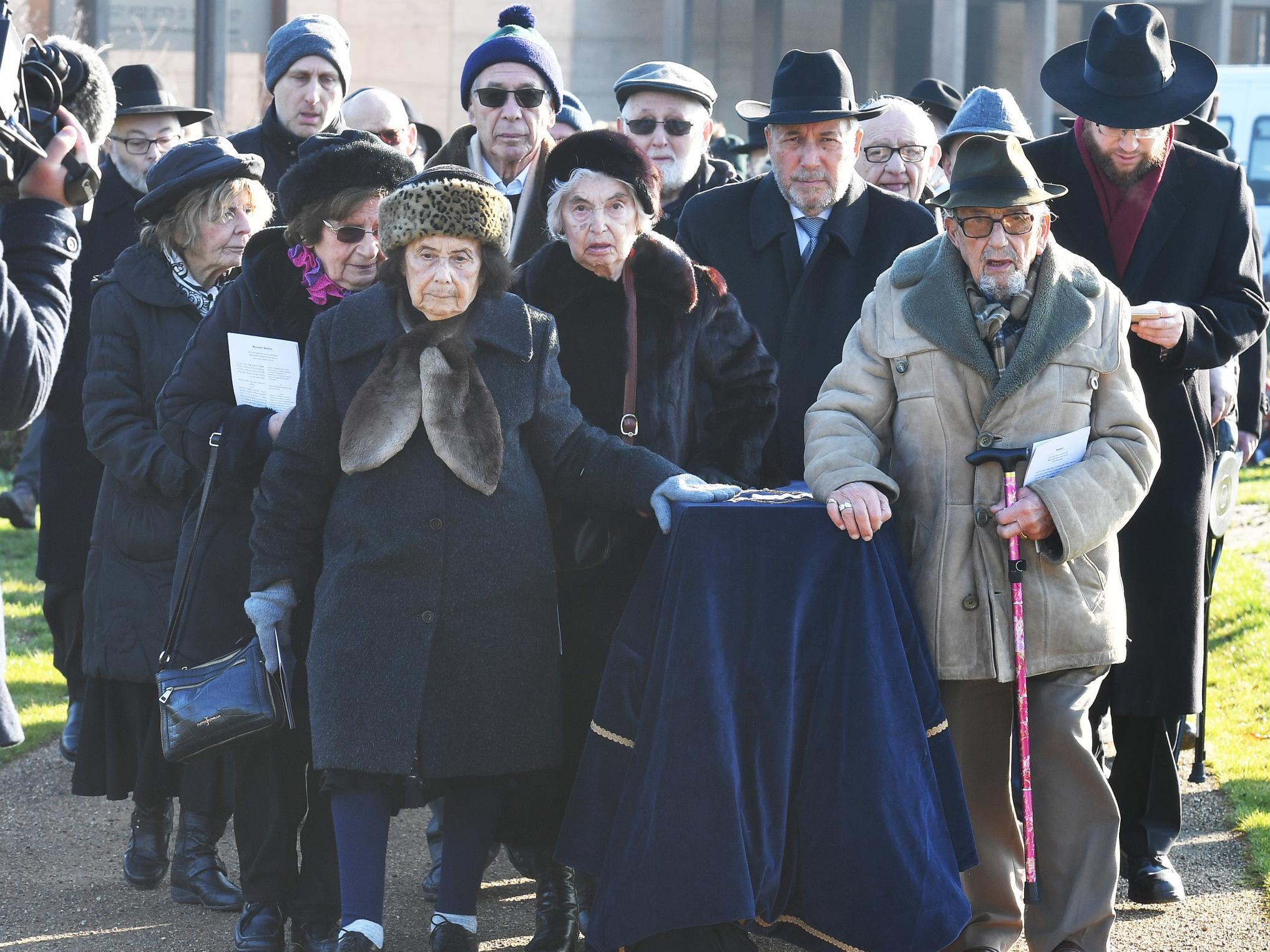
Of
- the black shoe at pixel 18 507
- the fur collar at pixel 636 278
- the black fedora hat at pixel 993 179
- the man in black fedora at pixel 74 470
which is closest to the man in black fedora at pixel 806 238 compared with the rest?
the fur collar at pixel 636 278

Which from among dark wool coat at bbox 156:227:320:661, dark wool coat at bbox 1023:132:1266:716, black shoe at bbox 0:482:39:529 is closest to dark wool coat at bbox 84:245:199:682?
dark wool coat at bbox 156:227:320:661

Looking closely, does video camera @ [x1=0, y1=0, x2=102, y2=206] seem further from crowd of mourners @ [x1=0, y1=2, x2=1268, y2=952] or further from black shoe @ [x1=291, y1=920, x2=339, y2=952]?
black shoe @ [x1=291, y1=920, x2=339, y2=952]

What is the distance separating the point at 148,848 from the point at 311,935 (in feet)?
2.99

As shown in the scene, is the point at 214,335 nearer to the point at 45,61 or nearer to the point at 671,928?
the point at 45,61

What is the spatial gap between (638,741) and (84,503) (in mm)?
3085

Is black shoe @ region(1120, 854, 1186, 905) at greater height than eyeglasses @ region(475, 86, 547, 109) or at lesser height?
lesser

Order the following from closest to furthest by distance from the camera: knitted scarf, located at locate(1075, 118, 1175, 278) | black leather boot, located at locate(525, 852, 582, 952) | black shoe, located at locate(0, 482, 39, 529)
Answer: black leather boot, located at locate(525, 852, 582, 952) → knitted scarf, located at locate(1075, 118, 1175, 278) → black shoe, located at locate(0, 482, 39, 529)

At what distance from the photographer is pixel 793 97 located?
5000 millimetres

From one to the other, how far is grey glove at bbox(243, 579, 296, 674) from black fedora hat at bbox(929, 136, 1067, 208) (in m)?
1.85

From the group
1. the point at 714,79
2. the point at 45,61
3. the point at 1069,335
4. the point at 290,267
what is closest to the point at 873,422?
the point at 1069,335

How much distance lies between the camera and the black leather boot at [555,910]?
4465 millimetres

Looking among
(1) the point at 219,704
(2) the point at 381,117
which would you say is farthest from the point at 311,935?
(2) the point at 381,117

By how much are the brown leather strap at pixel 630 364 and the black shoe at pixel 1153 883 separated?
1.95 metres

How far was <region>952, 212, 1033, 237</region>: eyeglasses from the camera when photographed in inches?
156
